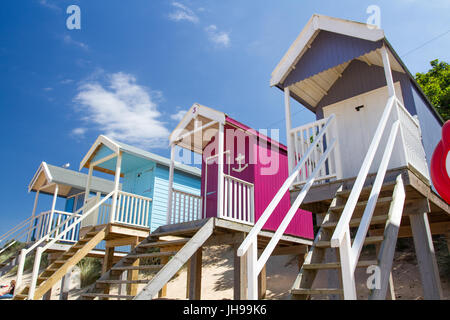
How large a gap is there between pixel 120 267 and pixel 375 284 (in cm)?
591

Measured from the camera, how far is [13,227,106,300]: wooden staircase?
8.09 meters

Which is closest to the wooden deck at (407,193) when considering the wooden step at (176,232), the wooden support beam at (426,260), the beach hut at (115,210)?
the wooden support beam at (426,260)

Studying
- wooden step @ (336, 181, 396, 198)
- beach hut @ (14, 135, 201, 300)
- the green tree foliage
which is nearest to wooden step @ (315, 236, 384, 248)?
wooden step @ (336, 181, 396, 198)

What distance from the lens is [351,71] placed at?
26.5ft

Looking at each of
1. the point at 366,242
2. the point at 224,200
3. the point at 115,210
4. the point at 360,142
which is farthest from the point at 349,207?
the point at 115,210

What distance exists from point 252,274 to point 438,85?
15.7 metres

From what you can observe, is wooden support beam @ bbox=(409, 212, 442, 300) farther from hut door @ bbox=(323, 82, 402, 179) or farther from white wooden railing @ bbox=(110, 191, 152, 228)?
white wooden railing @ bbox=(110, 191, 152, 228)

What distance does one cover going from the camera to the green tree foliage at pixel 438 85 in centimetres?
1466

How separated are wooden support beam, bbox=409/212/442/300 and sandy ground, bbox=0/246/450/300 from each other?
658 centimetres

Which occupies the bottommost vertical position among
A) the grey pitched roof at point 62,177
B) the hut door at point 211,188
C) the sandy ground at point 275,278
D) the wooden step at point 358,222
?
the sandy ground at point 275,278

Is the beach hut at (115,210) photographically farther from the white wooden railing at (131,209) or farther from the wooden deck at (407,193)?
the wooden deck at (407,193)

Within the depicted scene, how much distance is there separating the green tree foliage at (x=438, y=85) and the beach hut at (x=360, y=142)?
22.3ft
